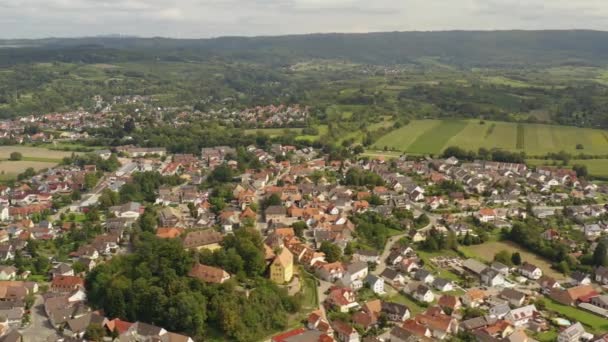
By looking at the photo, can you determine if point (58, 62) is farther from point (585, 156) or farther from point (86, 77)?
point (585, 156)

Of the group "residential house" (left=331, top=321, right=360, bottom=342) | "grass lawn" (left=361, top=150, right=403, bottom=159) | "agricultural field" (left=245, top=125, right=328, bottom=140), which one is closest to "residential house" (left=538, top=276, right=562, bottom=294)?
"residential house" (left=331, top=321, right=360, bottom=342)

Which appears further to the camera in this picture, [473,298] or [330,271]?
[330,271]

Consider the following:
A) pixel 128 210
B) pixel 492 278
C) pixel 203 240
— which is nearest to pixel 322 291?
pixel 203 240

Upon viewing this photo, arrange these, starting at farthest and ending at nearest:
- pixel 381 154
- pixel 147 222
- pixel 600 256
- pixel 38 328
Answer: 1. pixel 381 154
2. pixel 147 222
3. pixel 600 256
4. pixel 38 328

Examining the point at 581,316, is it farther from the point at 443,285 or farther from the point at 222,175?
the point at 222,175

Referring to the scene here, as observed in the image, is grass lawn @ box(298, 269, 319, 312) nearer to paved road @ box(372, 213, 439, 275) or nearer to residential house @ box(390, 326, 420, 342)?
paved road @ box(372, 213, 439, 275)

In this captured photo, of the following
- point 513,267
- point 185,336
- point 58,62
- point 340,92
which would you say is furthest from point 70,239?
point 58,62

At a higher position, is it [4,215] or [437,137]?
[4,215]
